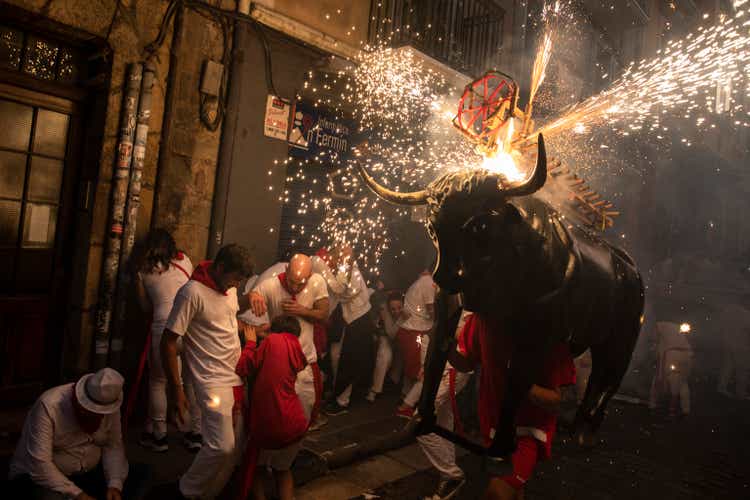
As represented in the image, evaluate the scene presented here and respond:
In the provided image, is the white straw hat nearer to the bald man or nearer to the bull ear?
the bald man

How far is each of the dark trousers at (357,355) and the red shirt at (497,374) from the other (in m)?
5.17

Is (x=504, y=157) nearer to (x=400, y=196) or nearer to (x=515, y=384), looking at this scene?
(x=400, y=196)

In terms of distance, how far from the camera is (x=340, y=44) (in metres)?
8.77

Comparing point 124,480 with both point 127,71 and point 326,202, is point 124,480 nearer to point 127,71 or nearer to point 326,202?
point 127,71

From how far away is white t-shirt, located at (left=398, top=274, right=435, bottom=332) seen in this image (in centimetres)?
846

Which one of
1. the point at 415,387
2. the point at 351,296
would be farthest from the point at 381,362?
the point at 415,387

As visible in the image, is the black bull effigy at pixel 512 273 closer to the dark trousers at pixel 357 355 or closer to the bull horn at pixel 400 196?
the bull horn at pixel 400 196

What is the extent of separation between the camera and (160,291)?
597cm

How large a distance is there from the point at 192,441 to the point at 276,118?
183 inches

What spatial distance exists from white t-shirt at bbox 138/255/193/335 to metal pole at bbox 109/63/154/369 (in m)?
0.46

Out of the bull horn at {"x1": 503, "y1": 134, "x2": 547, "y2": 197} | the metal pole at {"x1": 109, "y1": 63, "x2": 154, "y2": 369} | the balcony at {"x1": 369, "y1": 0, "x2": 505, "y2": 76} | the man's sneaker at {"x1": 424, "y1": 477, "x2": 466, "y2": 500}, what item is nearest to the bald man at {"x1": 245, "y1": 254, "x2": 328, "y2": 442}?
the metal pole at {"x1": 109, "y1": 63, "x2": 154, "y2": 369}

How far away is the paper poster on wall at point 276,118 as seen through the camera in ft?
25.9

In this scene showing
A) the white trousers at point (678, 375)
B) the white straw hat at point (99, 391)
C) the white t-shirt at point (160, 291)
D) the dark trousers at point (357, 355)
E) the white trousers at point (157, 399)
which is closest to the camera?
the white straw hat at point (99, 391)

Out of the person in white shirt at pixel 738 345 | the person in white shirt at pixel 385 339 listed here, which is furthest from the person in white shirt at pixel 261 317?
the person in white shirt at pixel 738 345
